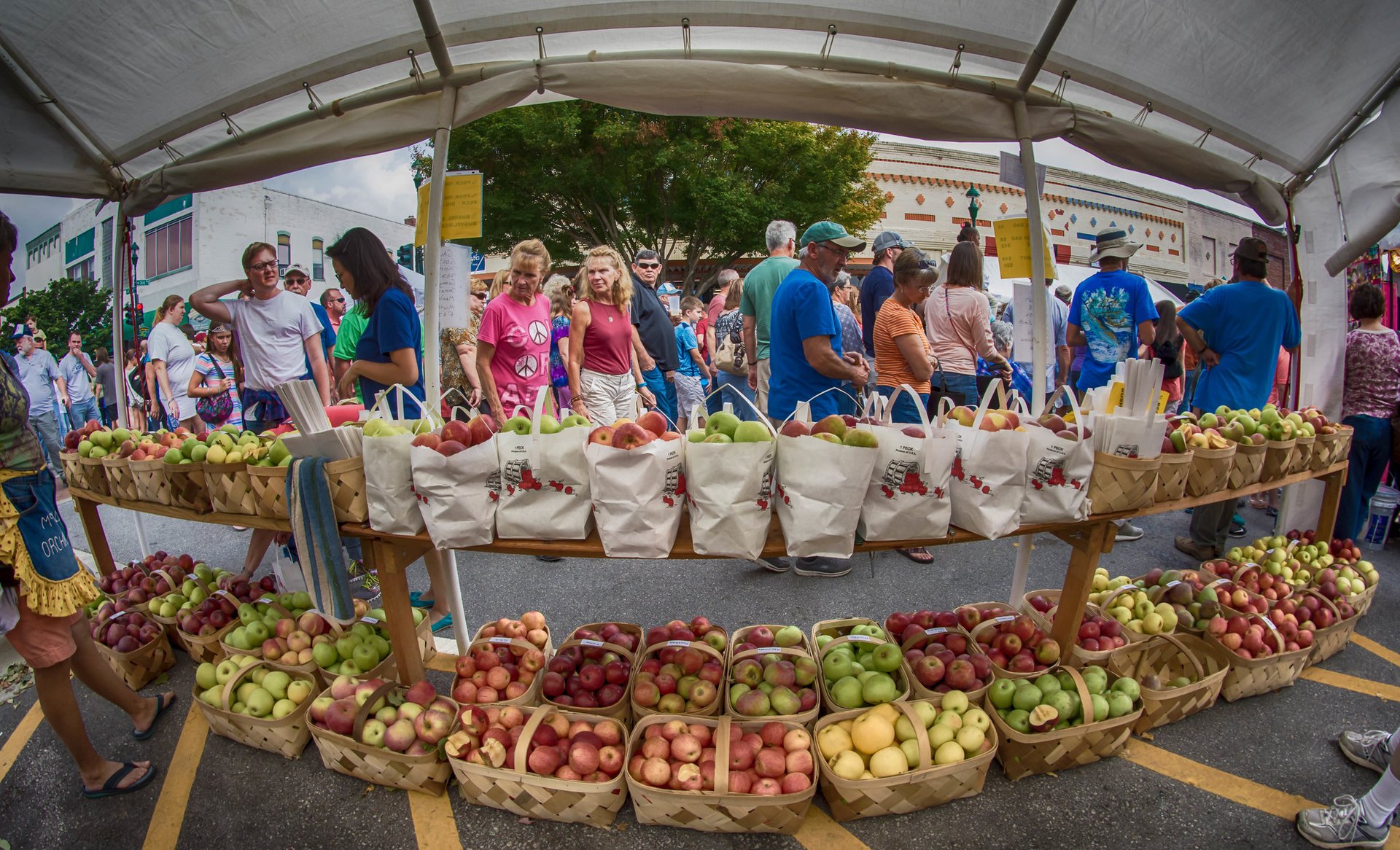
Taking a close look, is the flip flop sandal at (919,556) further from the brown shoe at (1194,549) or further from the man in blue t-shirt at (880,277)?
the brown shoe at (1194,549)

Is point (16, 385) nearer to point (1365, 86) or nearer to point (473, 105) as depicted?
point (473, 105)

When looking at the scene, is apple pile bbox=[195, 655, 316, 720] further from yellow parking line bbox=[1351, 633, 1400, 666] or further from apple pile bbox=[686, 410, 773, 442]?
yellow parking line bbox=[1351, 633, 1400, 666]

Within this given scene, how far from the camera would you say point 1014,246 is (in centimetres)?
374

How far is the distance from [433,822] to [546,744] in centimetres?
46

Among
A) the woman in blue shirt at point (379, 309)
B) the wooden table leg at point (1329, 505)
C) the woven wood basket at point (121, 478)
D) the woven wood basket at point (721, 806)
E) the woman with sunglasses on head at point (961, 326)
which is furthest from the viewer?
the woman with sunglasses on head at point (961, 326)

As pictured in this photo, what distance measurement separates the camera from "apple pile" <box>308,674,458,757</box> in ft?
7.15

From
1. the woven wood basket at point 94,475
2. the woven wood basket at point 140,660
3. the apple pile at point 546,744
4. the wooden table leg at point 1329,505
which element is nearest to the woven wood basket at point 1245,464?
the wooden table leg at point 1329,505

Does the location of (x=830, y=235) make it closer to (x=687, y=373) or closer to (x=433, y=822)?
(x=433, y=822)

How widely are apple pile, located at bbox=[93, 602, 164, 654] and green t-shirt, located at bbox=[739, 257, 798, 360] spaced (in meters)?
3.85

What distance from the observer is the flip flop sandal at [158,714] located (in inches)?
105

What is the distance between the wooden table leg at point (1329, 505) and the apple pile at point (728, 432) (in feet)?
11.9

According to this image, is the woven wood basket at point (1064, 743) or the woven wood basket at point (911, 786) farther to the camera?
the woven wood basket at point (1064, 743)

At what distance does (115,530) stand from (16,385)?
458cm

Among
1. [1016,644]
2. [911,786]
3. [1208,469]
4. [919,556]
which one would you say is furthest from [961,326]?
[911,786]
